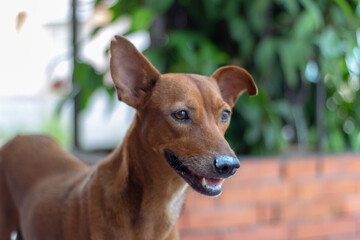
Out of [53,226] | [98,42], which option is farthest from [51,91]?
[53,226]

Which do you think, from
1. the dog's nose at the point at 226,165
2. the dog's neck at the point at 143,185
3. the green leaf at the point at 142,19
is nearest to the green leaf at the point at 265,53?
the green leaf at the point at 142,19

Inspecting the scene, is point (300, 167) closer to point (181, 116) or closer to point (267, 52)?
point (267, 52)

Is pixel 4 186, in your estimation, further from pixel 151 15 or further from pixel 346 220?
pixel 346 220

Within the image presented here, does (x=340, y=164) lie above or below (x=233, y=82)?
below

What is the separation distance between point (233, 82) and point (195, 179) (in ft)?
1.33

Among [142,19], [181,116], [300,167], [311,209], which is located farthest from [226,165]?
[311,209]

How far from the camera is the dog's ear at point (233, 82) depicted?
1.52m

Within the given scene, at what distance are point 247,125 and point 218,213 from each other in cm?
60

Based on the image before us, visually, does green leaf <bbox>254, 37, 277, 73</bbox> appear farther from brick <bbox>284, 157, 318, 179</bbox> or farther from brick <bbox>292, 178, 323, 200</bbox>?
brick <bbox>292, 178, 323, 200</bbox>

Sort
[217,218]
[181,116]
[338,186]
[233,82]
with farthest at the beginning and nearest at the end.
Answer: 1. [338,186]
2. [217,218]
3. [233,82]
4. [181,116]

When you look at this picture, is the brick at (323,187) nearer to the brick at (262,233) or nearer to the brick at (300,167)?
the brick at (300,167)

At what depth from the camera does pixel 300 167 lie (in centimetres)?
291

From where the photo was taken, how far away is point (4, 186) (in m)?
1.75

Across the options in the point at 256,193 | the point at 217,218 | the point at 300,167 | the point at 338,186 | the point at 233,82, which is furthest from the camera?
the point at 338,186
